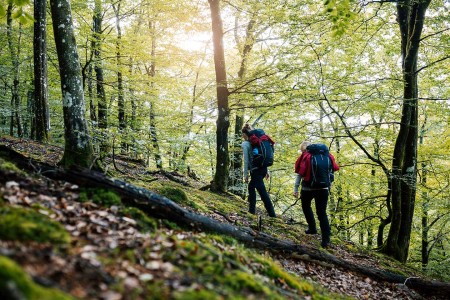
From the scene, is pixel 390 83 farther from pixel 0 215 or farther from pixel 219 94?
pixel 0 215

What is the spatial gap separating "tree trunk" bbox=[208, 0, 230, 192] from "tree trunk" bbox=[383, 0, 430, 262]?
5301 millimetres

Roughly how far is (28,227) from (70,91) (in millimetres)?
3754

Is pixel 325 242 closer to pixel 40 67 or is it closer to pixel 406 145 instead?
pixel 406 145

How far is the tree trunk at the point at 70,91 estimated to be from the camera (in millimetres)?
5520

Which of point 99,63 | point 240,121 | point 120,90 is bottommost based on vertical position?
point 240,121

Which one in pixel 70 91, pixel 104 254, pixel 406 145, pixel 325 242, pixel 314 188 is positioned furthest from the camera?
pixel 406 145

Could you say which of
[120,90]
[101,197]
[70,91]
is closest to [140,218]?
[101,197]

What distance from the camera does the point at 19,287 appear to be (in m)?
1.75

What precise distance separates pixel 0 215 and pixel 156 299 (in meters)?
1.65

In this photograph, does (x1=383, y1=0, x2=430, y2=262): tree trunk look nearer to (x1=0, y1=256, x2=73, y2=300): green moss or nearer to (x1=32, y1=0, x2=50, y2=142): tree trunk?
(x1=0, y1=256, x2=73, y2=300): green moss

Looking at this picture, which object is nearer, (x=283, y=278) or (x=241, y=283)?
(x=241, y=283)

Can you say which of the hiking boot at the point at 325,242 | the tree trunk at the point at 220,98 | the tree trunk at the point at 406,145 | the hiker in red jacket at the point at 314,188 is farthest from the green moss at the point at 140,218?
the tree trunk at the point at 406,145

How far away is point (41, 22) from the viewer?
995 centimetres

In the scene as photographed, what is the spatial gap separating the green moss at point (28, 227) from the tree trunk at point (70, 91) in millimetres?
2777
